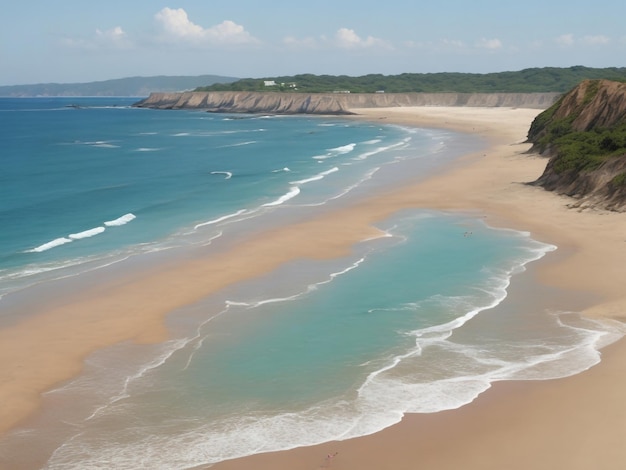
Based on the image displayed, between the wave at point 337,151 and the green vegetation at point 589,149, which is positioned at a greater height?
the green vegetation at point 589,149

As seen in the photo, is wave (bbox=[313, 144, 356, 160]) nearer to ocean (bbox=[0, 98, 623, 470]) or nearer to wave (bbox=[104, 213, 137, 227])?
ocean (bbox=[0, 98, 623, 470])

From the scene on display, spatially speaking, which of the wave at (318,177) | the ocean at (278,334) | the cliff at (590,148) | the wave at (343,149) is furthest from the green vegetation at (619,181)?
the wave at (343,149)

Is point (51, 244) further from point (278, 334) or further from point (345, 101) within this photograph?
point (345, 101)

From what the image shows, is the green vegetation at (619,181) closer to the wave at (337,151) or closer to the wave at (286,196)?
the wave at (286,196)

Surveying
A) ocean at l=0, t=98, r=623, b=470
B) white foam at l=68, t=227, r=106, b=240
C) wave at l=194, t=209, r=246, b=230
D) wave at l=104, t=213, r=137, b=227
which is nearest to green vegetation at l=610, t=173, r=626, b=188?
ocean at l=0, t=98, r=623, b=470

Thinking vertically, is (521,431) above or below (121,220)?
above

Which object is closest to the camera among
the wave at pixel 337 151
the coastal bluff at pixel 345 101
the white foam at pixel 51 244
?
the white foam at pixel 51 244

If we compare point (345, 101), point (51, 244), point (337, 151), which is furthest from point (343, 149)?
point (345, 101)
